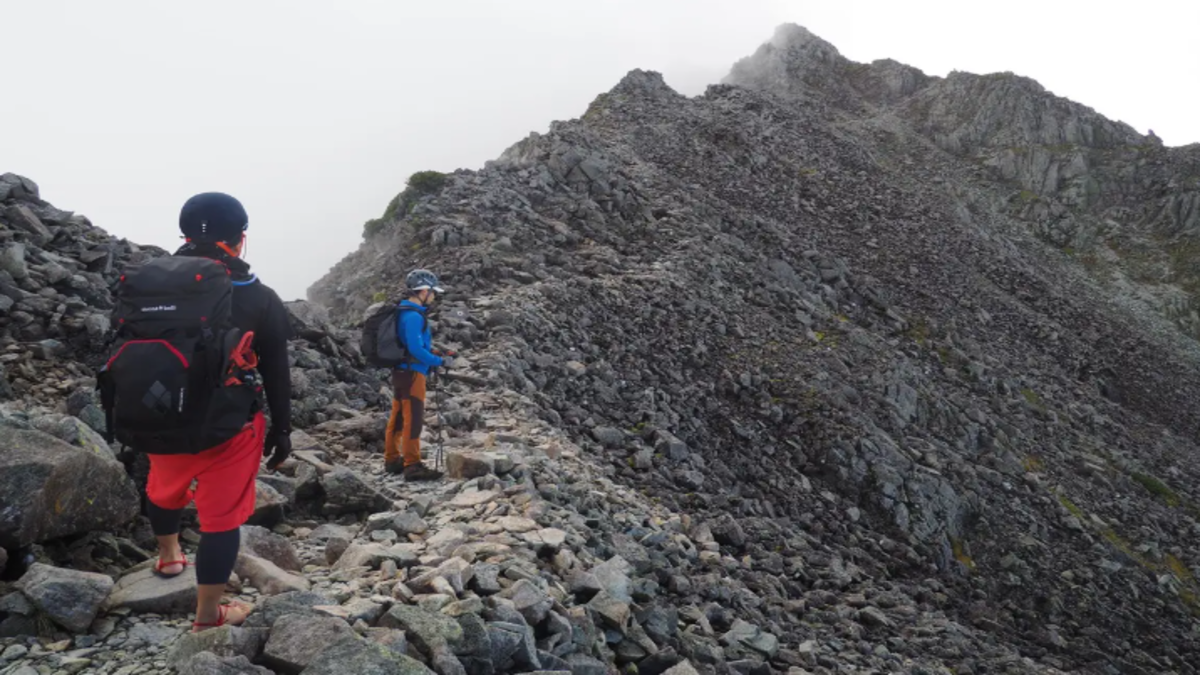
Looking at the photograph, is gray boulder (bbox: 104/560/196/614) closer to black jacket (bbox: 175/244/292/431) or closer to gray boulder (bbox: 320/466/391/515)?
black jacket (bbox: 175/244/292/431)

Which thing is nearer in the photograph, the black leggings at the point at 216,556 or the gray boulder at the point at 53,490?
the black leggings at the point at 216,556

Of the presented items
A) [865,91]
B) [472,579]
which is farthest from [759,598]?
[865,91]

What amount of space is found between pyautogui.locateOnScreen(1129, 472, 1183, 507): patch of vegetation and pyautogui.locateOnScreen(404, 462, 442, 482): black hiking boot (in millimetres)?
23927

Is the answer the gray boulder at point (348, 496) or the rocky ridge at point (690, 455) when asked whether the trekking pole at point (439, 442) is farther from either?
the gray boulder at point (348, 496)

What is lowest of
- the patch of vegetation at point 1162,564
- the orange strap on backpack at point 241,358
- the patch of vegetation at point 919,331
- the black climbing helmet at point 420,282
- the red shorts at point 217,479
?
the patch of vegetation at point 1162,564

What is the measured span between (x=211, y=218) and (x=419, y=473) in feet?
16.5

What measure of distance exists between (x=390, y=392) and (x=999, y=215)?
145 ft

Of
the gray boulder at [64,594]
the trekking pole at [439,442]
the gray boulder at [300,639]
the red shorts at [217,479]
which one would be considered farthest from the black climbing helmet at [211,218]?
the trekking pole at [439,442]

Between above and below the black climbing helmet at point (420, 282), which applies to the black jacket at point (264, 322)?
below

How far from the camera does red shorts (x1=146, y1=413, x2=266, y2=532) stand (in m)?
4.86

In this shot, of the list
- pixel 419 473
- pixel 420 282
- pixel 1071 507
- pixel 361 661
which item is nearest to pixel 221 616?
pixel 361 661

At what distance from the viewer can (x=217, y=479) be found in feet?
16.1

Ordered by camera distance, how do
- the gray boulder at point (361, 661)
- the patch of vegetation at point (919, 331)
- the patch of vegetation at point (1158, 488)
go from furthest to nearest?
1. the patch of vegetation at point (919, 331)
2. the patch of vegetation at point (1158, 488)
3. the gray boulder at point (361, 661)

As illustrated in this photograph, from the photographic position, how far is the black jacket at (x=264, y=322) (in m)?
5.03
